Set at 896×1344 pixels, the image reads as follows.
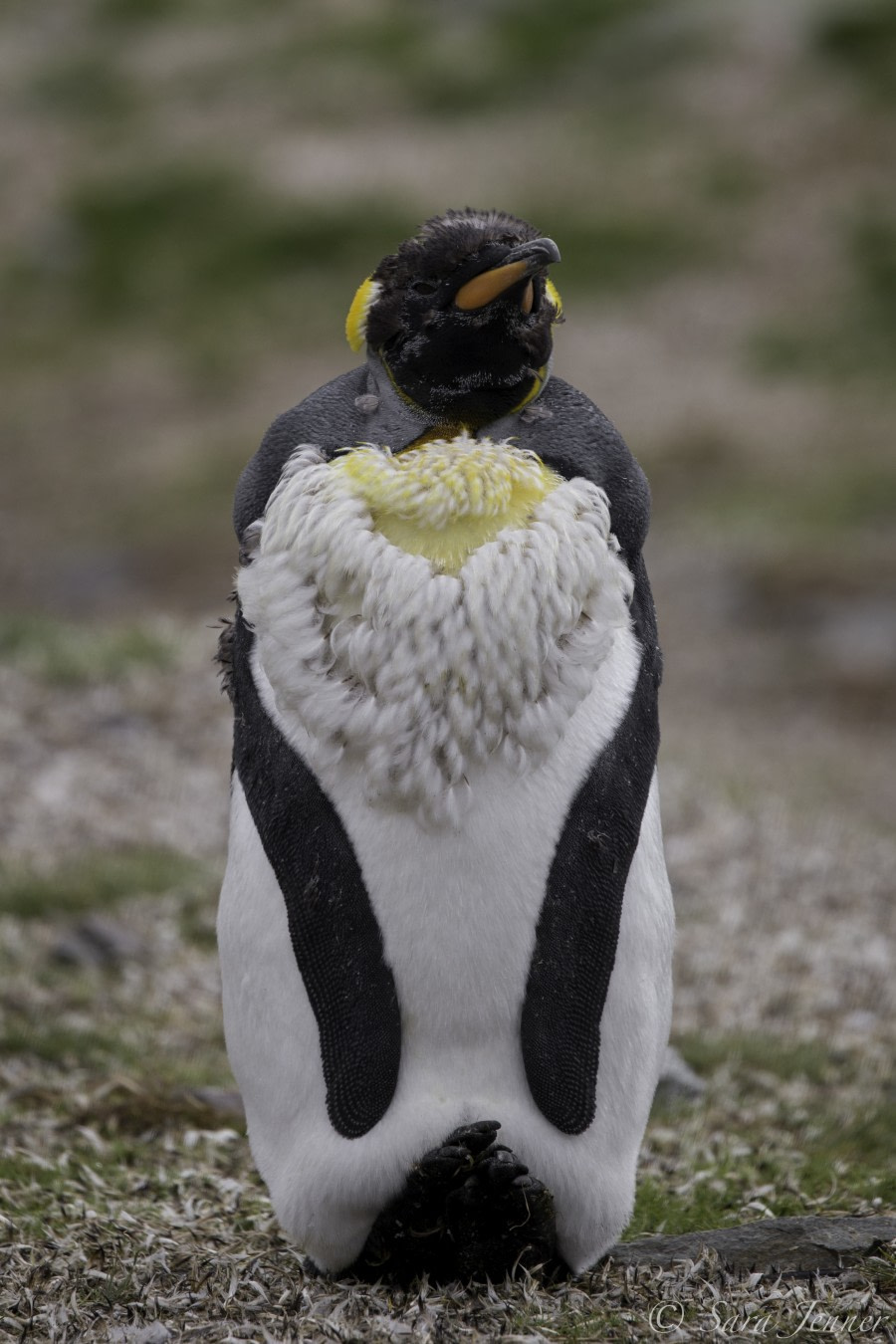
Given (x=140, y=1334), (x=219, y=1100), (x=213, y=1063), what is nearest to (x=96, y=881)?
(x=213, y=1063)

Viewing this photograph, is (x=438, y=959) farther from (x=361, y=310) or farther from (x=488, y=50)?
(x=488, y=50)

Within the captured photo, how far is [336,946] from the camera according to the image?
3.35 metres


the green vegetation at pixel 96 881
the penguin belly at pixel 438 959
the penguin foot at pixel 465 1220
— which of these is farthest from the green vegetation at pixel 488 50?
the penguin foot at pixel 465 1220

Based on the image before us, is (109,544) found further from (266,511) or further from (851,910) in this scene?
(266,511)

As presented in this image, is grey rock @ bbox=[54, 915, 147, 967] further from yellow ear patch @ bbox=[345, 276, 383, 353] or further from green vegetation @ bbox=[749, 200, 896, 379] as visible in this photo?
green vegetation @ bbox=[749, 200, 896, 379]

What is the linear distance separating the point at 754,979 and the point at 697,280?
1609 cm

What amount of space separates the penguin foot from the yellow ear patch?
1.76 metres

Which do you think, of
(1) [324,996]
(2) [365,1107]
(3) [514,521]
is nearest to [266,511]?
(3) [514,521]

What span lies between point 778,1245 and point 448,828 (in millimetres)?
1320

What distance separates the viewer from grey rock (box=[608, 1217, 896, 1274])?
3.65 m

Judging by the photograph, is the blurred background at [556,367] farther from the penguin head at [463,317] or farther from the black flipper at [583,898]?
the penguin head at [463,317]

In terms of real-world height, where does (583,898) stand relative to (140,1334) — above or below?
above

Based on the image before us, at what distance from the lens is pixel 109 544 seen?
16.6 meters

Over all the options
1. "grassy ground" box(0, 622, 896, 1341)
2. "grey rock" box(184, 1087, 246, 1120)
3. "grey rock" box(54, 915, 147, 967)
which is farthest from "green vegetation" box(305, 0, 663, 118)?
"grey rock" box(184, 1087, 246, 1120)
